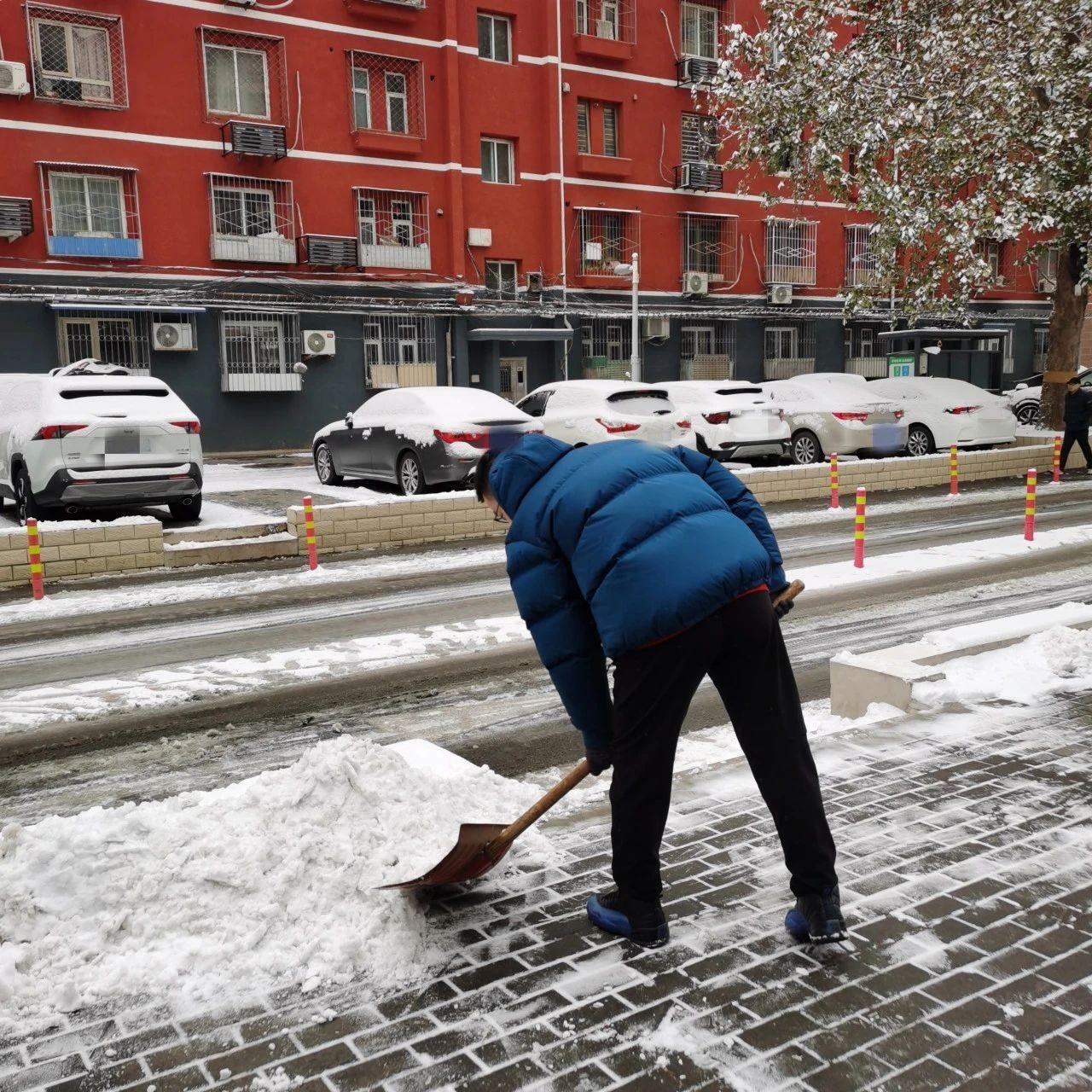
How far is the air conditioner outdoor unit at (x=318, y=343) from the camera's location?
27.2 metres

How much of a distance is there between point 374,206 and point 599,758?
1086 inches

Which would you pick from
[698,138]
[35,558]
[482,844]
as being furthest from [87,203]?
[482,844]

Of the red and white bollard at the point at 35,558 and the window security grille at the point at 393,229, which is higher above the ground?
the window security grille at the point at 393,229

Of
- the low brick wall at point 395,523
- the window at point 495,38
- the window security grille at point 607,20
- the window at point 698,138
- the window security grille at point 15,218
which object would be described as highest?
the window security grille at point 607,20

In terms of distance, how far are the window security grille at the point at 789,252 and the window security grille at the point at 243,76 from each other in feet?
52.8

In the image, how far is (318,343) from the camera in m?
27.4

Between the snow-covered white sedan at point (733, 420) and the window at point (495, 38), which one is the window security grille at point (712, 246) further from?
the snow-covered white sedan at point (733, 420)

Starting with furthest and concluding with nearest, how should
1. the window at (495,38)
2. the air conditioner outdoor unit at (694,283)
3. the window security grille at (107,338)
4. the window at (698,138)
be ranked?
the window at (698,138) < the air conditioner outdoor unit at (694,283) < the window at (495,38) < the window security grille at (107,338)

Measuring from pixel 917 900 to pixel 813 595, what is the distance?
6013 mm

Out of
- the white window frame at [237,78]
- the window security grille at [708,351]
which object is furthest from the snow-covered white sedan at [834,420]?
the white window frame at [237,78]

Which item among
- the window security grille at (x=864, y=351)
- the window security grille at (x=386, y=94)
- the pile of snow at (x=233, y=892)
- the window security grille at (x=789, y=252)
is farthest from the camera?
the window security grille at (x=864, y=351)

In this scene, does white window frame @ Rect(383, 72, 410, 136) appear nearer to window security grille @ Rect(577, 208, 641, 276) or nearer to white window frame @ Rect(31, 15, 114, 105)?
window security grille @ Rect(577, 208, 641, 276)

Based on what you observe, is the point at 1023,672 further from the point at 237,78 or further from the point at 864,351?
the point at 864,351

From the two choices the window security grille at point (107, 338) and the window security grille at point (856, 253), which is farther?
the window security grille at point (856, 253)
